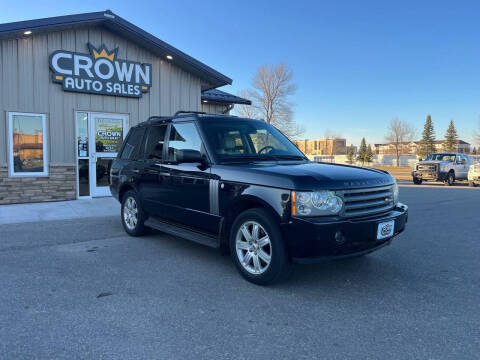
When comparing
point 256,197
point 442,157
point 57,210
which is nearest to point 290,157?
point 256,197

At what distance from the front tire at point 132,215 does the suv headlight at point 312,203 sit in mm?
3227

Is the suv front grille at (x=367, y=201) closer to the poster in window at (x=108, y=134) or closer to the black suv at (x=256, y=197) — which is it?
the black suv at (x=256, y=197)

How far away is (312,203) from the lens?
139 inches

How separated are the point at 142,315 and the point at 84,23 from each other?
9117 millimetres

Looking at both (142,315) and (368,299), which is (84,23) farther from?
(368,299)

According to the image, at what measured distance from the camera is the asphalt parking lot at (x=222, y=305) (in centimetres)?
270

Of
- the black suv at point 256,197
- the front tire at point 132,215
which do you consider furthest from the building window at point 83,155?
the black suv at point 256,197

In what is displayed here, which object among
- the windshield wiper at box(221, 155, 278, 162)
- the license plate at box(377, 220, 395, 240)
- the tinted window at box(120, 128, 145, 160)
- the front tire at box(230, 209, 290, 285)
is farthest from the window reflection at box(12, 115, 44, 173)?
the license plate at box(377, 220, 395, 240)

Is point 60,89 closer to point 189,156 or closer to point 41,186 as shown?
point 41,186

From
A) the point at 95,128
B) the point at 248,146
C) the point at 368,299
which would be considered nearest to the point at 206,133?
the point at 248,146

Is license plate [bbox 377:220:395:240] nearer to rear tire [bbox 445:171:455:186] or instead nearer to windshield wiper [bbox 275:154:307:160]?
windshield wiper [bbox 275:154:307:160]

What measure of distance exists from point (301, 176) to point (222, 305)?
1.45m

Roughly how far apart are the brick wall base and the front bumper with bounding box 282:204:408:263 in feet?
27.4

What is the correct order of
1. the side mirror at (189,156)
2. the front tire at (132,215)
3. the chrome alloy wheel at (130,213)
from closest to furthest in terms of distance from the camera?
1. the side mirror at (189,156)
2. the front tire at (132,215)
3. the chrome alloy wheel at (130,213)
